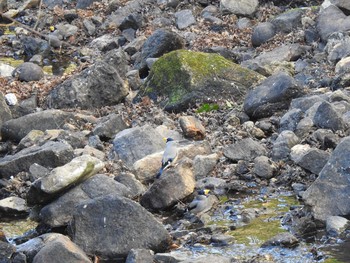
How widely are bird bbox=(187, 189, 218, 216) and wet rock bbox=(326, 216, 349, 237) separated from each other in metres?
1.77

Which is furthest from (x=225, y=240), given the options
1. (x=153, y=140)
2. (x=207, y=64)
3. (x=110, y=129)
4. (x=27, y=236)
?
(x=207, y=64)

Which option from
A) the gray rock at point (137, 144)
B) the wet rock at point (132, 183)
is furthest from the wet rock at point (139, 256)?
the gray rock at point (137, 144)

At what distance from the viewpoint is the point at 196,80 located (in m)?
14.1

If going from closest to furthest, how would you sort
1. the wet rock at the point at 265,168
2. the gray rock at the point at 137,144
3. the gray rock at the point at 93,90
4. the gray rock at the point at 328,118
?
the wet rock at the point at 265,168
the gray rock at the point at 328,118
the gray rock at the point at 137,144
the gray rock at the point at 93,90

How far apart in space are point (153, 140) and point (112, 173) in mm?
923

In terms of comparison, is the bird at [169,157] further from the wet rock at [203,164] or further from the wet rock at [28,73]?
the wet rock at [28,73]

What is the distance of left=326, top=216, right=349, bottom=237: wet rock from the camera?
871cm

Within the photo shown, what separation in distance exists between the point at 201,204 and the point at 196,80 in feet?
14.6

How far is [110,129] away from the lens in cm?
1316

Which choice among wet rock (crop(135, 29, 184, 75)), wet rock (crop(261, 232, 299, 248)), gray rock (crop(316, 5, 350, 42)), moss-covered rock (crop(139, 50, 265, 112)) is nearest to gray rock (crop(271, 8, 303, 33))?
gray rock (crop(316, 5, 350, 42))

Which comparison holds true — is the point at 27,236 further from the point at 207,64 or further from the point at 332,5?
the point at 332,5

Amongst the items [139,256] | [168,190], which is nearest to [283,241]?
[139,256]

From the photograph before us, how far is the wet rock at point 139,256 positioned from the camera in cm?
808

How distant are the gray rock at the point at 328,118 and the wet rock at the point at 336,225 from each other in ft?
9.06
